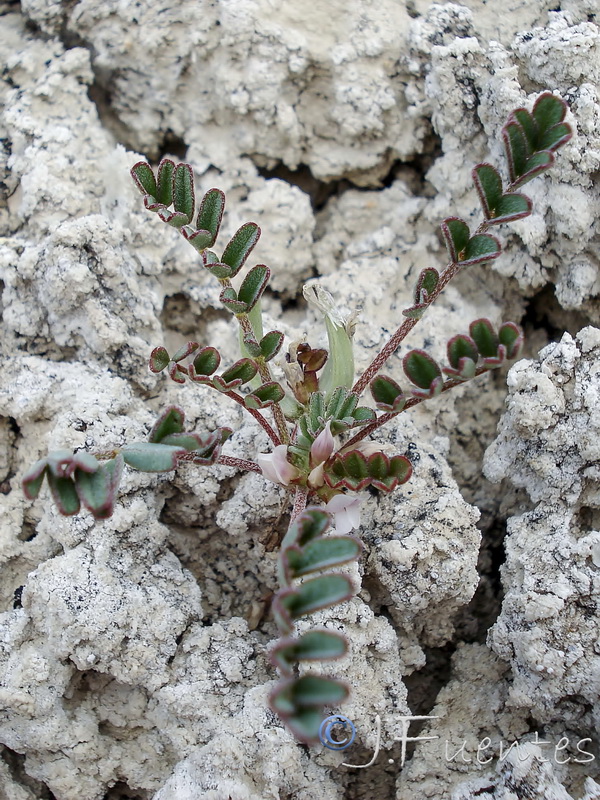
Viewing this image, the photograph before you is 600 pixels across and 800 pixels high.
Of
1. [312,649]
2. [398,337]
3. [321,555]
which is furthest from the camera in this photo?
[398,337]

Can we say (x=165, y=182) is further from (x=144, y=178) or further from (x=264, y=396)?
(x=264, y=396)

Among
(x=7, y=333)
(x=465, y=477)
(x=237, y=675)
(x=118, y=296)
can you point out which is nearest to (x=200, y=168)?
(x=118, y=296)

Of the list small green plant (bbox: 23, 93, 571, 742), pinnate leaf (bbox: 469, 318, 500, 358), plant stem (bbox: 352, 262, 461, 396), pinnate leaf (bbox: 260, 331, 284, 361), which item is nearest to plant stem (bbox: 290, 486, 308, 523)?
small green plant (bbox: 23, 93, 571, 742)

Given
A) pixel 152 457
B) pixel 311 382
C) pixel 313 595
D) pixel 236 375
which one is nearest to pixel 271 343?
pixel 236 375

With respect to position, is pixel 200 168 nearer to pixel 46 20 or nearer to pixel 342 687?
pixel 46 20

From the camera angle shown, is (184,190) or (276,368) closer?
(184,190)

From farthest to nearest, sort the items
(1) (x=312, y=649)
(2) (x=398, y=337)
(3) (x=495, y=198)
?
(2) (x=398, y=337) < (3) (x=495, y=198) < (1) (x=312, y=649)

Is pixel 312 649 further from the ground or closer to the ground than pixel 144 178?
closer to the ground
